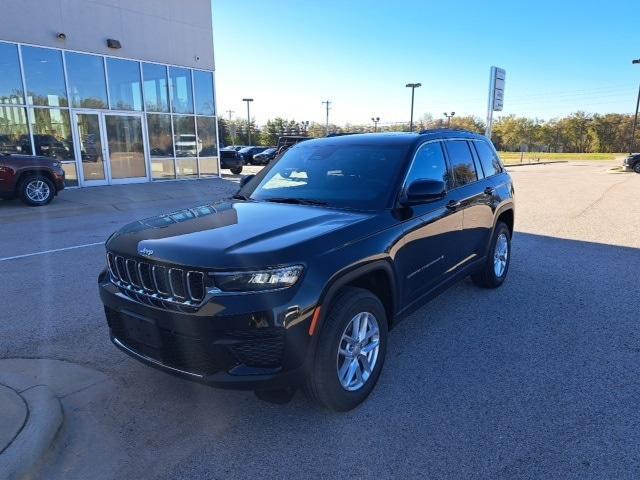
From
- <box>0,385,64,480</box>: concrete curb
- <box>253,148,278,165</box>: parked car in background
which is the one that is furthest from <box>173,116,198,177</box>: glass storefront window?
<box>0,385,64,480</box>: concrete curb

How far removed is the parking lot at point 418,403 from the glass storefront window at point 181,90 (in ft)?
50.0

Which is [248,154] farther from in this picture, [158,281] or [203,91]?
[158,281]

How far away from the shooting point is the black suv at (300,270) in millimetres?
2482

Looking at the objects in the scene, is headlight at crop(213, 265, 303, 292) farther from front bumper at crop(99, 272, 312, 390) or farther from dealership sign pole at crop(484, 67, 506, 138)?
dealership sign pole at crop(484, 67, 506, 138)

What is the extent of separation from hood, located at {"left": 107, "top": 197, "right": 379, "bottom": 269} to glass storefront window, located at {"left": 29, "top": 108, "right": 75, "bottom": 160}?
14.8 meters

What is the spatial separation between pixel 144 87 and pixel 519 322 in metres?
17.9

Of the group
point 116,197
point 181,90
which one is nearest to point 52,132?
point 116,197

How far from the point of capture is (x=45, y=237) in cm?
850

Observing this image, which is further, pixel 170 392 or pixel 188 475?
pixel 170 392

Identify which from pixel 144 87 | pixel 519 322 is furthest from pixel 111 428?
pixel 144 87

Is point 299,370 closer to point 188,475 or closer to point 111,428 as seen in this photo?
point 188,475

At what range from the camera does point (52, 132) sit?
15.8 m

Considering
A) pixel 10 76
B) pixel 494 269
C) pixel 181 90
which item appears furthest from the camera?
pixel 181 90

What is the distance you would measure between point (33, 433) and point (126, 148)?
17151mm
